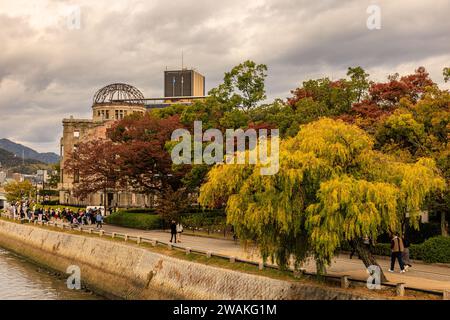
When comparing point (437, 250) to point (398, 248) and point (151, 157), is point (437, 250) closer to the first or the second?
point (398, 248)

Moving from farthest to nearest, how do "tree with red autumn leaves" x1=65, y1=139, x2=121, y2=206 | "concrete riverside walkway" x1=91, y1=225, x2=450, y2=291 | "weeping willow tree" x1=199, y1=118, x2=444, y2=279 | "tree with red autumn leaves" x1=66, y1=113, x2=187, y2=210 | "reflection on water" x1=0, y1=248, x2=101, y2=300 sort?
1. "tree with red autumn leaves" x1=65, y1=139, x2=121, y2=206
2. "tree with red autumn leaves" x1=66, y1=113, x2=187, y2=210
3. "reflection on water" x1=0, y1=248, x2=101, y2=300
4. "concrete riverside walkway" x1=91, y1=225, x2=450, y2=291
5. "weeping willow tree" x1=199, y1=118, x2=444, y2=279

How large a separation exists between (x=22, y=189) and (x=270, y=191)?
82.7 m

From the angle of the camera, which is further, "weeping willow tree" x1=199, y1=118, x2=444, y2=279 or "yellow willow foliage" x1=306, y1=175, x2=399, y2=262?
"weeping willow tree" x1=199, y1=118, x2=444, y2=279

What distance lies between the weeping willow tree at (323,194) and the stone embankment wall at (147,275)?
52.5 inches

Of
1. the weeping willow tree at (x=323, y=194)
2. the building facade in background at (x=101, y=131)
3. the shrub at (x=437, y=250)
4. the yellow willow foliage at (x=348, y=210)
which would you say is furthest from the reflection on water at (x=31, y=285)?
the building facade in background at (x=101, y=131)

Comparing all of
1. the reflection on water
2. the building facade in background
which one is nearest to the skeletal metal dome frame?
the building facade in background

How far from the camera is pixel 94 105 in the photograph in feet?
384

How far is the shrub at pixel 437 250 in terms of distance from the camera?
27688mm

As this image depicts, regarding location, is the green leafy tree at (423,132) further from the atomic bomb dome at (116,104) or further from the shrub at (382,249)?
the atomic bomb dome at (116,104)

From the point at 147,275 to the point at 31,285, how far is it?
10.2 m

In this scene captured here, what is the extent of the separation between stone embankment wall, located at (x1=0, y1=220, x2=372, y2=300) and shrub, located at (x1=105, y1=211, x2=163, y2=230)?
7546 mm

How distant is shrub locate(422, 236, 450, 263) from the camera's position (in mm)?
27688

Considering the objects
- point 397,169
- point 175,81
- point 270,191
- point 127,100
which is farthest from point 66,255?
point 175,81

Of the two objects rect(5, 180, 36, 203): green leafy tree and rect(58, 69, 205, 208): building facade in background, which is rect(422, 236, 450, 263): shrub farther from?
rect(5, 180, 36, 203): green leafy tree
